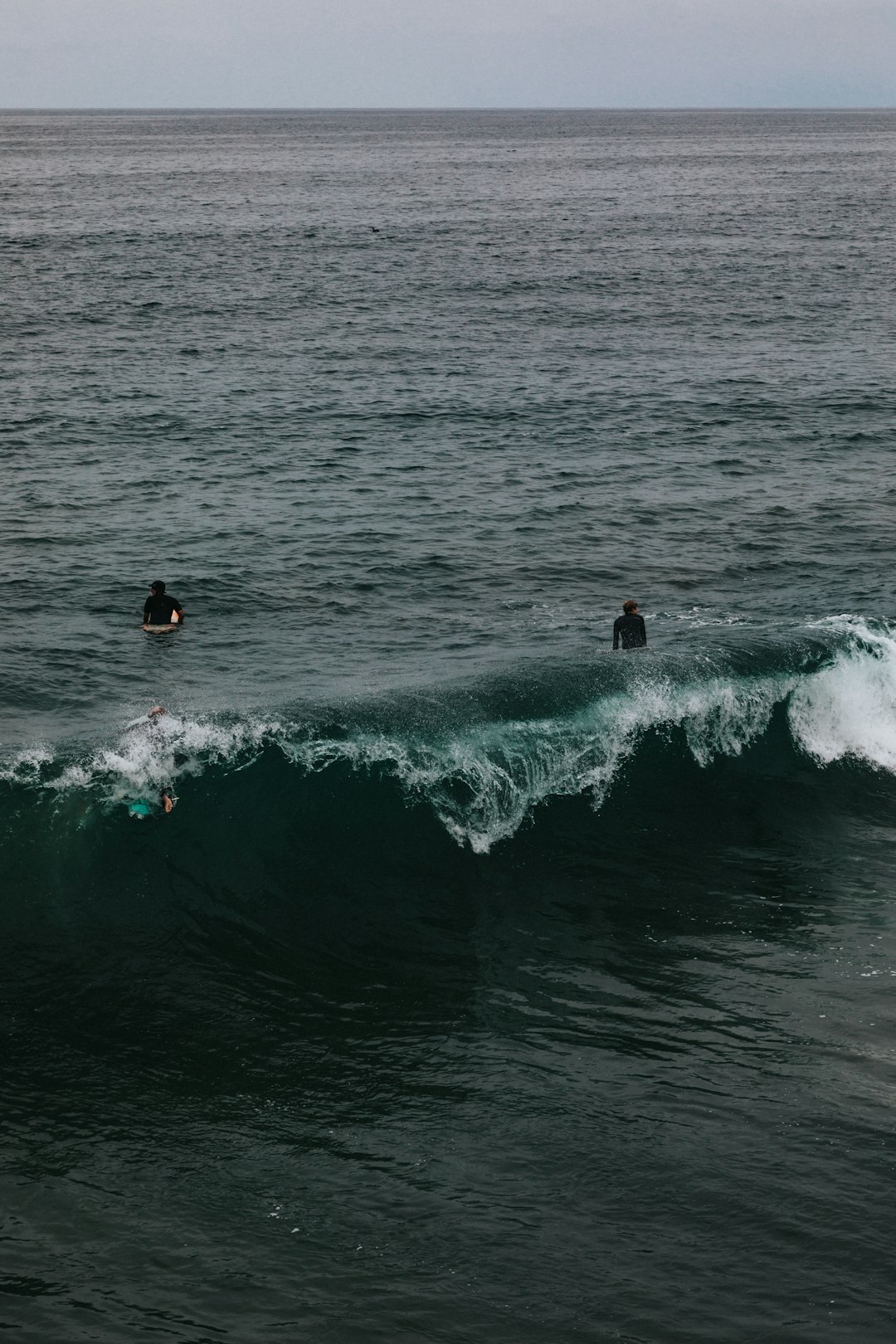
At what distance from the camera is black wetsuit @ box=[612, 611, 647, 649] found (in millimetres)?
22922

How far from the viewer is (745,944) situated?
15938 mm

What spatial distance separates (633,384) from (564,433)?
6922mm

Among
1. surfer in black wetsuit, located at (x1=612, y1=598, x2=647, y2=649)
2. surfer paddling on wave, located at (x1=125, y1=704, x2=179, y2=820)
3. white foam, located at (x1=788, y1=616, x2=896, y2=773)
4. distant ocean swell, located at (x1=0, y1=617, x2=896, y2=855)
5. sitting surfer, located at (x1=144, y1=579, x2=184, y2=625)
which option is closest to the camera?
surfer paddling on wave, located at (x1=125, y1=704, x2=179, y2=820)

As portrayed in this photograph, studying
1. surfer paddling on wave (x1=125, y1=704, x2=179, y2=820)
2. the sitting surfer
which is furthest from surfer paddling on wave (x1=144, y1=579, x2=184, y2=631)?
surfer paddling on wave (x1=125, y1=704, x2=179, y2=820)

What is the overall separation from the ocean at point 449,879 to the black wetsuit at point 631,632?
33 centimetres

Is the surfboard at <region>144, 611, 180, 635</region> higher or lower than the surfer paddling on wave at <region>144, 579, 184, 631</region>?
lower

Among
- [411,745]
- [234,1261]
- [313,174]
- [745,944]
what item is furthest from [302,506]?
[313,174]

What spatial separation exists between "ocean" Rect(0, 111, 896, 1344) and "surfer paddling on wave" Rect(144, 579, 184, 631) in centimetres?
36

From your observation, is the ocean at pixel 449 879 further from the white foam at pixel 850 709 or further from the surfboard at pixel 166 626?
the surfboard at pixel 166 626

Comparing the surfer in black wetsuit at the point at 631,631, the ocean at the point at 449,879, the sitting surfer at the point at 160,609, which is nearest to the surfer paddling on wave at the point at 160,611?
the sitting surfer at the point at 160,609

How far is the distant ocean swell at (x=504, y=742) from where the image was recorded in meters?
18.5

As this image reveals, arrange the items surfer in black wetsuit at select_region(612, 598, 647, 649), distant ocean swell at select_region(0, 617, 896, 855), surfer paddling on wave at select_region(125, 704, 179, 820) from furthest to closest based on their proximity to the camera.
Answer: surfer in black wetsuit at select_region(612, 598, 647, 649) → distant ocean swell at select_region(0, 617, 896, 855) → surfer paddling on wave at select_region(125, 704, 179, 820)

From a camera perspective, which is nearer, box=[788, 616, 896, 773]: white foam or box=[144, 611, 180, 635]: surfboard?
box=[788, 616, 896, 773]: white foam

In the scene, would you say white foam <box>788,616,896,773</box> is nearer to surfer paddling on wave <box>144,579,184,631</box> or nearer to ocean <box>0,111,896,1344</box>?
ocean <box>0,111,896,1344</box>
